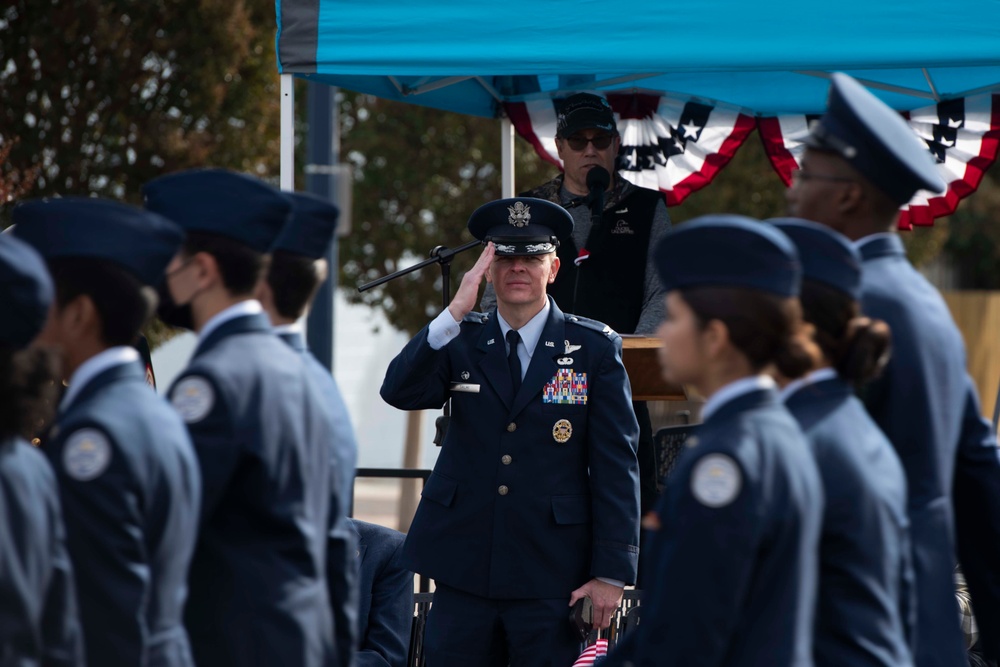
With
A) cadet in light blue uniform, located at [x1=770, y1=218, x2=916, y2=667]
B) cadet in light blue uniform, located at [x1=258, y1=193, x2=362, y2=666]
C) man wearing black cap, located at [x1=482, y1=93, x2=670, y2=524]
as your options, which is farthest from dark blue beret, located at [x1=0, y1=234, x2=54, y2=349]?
man wearing black cap, located at [x1=482, y1=93, x2=670, y2=524]

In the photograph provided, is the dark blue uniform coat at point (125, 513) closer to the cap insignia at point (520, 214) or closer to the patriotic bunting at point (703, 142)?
the cap insignia at point (520, 214)

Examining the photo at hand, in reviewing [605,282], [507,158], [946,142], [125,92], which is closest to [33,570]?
[605,282]

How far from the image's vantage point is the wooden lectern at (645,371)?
5062 millimetres

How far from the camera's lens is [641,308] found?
5.81 metres

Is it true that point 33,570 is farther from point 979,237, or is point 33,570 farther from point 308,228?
point 979,237

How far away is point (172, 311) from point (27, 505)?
741mm

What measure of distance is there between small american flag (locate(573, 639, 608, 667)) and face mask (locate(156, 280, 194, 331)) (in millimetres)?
1787

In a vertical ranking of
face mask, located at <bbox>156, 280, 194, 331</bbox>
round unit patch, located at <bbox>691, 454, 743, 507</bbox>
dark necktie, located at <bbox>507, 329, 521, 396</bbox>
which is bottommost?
round unit patch, located at <bbox>691, 454, 743, 507</bbox>

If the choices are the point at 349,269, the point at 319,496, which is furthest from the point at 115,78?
the point at 319,496

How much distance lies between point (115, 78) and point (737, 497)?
816 centimetres

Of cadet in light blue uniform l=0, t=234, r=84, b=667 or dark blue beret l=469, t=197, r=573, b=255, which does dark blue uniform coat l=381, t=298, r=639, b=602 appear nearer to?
dark blue beret l=469, t=197, r=573, b=255

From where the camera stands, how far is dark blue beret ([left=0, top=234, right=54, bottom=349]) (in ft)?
7.96

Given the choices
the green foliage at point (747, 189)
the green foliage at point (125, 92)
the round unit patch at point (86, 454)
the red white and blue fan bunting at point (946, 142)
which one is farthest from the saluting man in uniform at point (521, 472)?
the green foliage at point (747, 189)

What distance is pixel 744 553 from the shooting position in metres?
2.46
